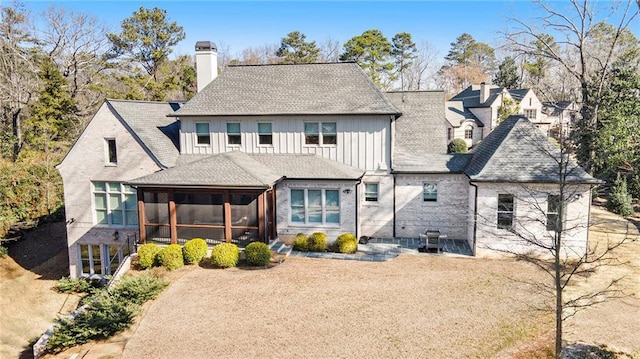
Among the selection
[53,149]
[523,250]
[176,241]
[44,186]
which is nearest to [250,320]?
[176,241]

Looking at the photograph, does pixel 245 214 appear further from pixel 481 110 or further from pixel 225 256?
A: pixel 481 110

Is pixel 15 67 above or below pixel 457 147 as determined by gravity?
above

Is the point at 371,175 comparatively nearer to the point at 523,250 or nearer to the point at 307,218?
the point at 307,218

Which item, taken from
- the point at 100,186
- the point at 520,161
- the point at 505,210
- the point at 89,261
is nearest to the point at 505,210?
the point at 505,210

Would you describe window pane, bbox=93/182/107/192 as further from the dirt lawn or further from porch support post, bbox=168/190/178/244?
the dirt lawn

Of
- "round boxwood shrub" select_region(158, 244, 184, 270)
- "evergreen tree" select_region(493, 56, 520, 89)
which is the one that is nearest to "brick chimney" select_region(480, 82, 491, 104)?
"evergreen tree" select_region(493, 56, 520, 89)

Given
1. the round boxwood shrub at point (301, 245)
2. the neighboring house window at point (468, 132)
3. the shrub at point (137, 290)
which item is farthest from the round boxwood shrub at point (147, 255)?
the neighboring house window at point (468, 132)

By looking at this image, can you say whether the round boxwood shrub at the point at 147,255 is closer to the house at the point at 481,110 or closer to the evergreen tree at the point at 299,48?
the house at the point at 481,110
